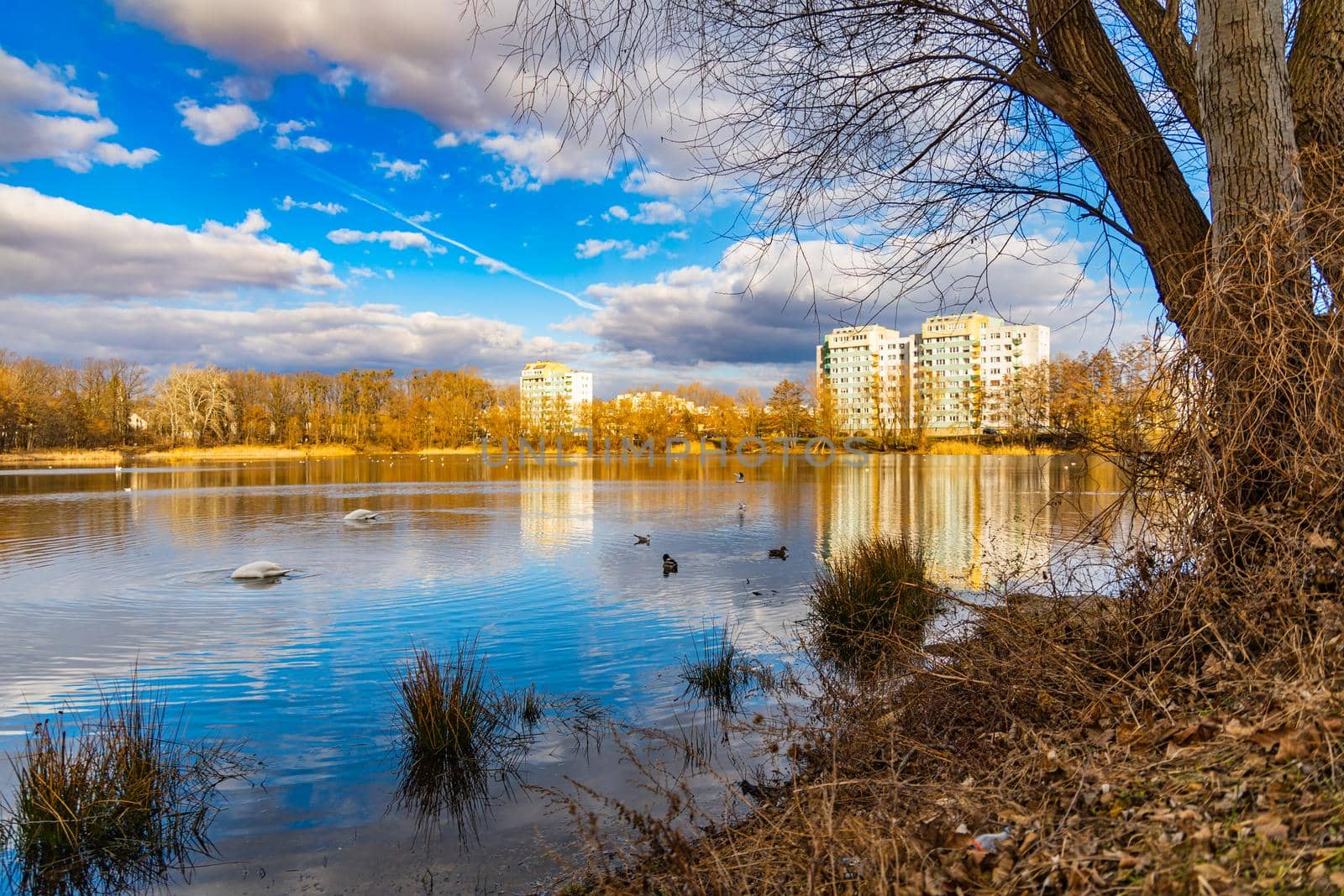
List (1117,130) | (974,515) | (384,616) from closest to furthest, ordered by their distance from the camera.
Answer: (1117,130), (384,616), (974,515)

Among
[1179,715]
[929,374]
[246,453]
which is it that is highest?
[929,374]

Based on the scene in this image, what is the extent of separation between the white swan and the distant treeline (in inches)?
2835

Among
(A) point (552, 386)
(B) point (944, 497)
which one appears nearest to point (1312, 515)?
(B) point (944, 497)

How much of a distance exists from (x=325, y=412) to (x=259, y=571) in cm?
8996

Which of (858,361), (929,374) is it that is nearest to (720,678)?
(929,374)

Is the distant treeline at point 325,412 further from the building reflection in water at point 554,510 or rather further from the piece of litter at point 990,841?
the piece of litter at point 990,841

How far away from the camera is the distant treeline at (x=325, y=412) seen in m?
80.3

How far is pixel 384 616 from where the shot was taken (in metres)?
11.5

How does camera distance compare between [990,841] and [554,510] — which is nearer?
[990,841]

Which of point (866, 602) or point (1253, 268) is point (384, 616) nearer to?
point (866, 602)

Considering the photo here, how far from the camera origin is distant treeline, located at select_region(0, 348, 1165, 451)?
80.3 m

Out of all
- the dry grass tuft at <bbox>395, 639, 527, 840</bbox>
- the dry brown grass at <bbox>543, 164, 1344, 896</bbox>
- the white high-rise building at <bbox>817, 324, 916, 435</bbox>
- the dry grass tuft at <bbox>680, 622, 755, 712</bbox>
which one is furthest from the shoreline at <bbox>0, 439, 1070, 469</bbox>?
the dry brown grass at <bbox>543, 164, 1344, 896</bbox>

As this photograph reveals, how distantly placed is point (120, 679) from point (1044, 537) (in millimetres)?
17303

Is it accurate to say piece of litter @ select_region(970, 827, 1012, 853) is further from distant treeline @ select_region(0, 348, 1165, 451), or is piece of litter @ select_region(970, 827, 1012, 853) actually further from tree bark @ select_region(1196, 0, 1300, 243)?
distant treeline @ select_region(0, 348, 1165, 451)
